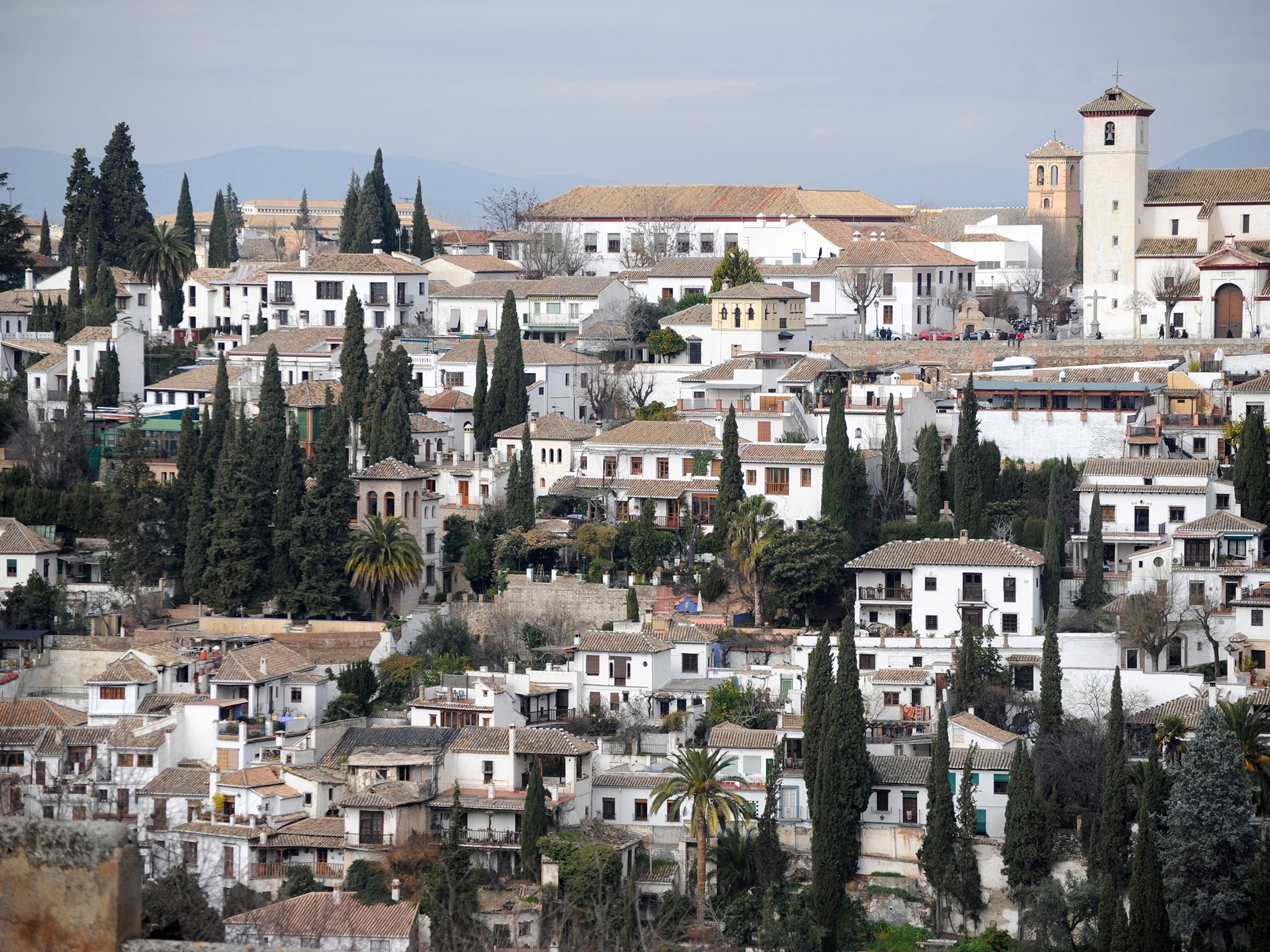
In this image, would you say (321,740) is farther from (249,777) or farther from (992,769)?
(992,769)

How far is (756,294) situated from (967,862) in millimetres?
24169

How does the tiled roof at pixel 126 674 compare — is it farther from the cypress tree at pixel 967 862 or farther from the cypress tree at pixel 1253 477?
the cypress tree at pixel 1253 477

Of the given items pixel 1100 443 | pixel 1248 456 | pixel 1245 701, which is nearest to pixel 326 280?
pixel 1100 443

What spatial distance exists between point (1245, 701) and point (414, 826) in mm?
15074

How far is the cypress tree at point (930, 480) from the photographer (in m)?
43.7

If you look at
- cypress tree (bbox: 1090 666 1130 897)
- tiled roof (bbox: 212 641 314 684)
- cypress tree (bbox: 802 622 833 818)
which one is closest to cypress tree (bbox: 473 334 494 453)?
tiled roof (bbox: 212 641 314 684)

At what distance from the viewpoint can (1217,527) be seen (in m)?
40.2

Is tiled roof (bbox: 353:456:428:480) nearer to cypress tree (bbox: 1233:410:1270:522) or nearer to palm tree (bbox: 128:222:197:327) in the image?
cypress tree (bbox: 1233:410:1270:522)

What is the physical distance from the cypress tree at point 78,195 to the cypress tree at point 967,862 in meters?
41.9

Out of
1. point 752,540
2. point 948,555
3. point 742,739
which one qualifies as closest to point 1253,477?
point 948,555

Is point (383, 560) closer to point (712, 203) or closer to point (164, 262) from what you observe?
point (164, 262)

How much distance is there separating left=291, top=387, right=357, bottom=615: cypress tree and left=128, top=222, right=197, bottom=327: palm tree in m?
21.1

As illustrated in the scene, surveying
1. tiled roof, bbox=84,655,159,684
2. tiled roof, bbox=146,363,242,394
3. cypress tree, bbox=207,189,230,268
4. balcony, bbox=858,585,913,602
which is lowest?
tiled roof, bbox=84,655,159,684

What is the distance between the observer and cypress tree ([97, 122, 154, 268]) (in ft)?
213
